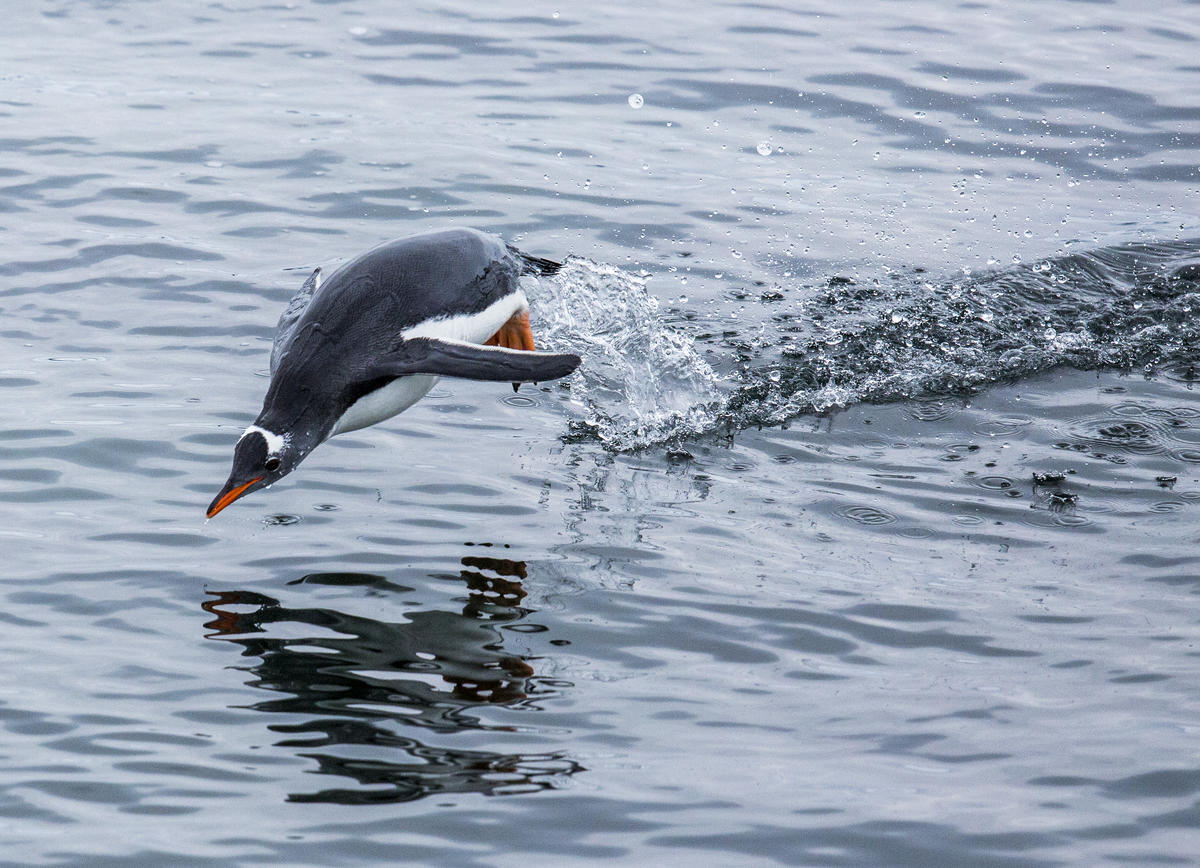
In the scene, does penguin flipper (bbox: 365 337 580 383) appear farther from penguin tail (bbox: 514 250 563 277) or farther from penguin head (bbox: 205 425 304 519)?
penguin tail (bbox: 514 250 563 277)

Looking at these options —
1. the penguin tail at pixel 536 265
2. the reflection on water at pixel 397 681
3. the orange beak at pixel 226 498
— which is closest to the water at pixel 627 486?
the reflection on water at pixel 397 681

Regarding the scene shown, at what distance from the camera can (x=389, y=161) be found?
11.3m

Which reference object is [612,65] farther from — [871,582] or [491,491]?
[871,582]

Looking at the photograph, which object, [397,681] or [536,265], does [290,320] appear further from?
[397,681]

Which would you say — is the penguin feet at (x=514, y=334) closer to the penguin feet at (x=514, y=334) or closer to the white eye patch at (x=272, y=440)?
the penguin feet at (x=514, y=334)

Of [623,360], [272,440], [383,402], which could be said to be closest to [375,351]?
[383,402]

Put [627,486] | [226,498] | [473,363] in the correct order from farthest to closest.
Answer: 1. [627,486]
2. [473,363]
3. [226,498]

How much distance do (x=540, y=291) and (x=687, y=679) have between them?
3.98 metres

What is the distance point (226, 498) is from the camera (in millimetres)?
5660

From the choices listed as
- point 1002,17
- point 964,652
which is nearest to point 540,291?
point 964,652

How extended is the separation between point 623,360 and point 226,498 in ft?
9.56

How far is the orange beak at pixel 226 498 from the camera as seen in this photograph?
561 cm

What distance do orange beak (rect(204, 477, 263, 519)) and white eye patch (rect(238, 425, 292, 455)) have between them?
4.7 inches

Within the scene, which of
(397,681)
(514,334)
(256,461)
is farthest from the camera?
(514,334)
